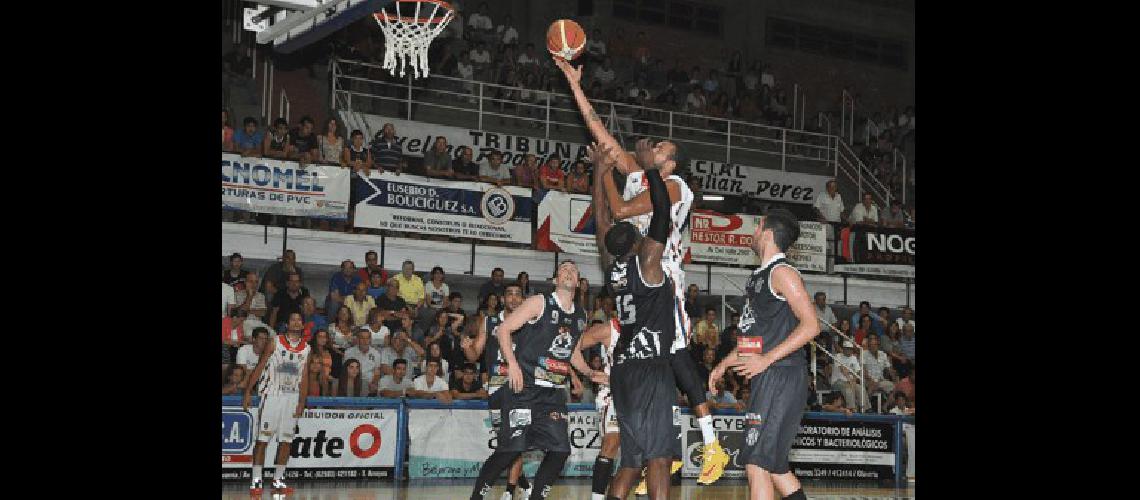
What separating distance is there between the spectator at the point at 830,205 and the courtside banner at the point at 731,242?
139cm

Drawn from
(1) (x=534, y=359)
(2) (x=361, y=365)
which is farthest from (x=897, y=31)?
(1) (x=534, y=359)

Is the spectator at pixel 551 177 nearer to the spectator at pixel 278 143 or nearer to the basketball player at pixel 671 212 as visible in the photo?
the spectator at pixel 278 143

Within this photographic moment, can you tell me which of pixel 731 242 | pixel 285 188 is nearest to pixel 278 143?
pixel 285 188

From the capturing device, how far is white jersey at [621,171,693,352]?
8375mm

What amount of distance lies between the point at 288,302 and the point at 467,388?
2.62m

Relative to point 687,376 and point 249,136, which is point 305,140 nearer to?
point 249,136

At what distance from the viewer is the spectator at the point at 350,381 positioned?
15547mm

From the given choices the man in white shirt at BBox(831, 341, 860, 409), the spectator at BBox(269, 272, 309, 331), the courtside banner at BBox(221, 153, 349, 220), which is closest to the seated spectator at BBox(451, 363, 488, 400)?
the spectator at BBox(269, 272, 309, 331)

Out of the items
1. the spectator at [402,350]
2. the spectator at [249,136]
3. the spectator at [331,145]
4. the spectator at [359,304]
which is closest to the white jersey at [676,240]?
the spectator at [402,350]

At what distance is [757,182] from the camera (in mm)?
23609

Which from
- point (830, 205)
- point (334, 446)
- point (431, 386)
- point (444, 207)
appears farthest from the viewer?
point (830, 205)
